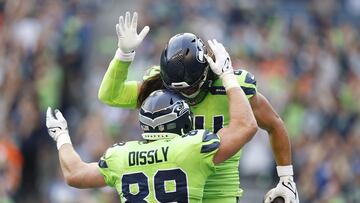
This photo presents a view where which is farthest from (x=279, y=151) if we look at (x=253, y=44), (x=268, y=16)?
(x=268, y=16)

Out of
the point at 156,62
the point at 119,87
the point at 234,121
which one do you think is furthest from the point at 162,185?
the point at 156,62

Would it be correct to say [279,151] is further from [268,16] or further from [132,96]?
[268,16]

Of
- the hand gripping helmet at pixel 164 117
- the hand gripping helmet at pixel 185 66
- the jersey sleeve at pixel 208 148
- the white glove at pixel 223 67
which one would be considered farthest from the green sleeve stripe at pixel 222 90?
the jersey sleeve at pixel 208 148

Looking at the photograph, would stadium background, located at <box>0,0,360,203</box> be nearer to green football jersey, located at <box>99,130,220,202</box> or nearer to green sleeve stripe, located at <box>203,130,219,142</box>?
green football jersey, located at <box>99,130,220,202</box>

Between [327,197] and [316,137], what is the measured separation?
4.12ft

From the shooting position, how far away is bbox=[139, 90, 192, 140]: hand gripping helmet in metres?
7.82

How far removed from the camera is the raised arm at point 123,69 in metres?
8.80

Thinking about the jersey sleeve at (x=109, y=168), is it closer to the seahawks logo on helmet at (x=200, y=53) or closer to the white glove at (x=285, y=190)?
the seahawks logo on helmet at (x=200, y=53)

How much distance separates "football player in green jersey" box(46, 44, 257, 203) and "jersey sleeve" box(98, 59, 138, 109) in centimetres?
83

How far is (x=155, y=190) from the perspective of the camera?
7805mm

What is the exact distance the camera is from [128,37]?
347 inches

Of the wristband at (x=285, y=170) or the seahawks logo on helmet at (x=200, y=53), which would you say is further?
the wristband at (x=285, y=170)

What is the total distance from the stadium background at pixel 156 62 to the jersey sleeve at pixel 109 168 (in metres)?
5.85

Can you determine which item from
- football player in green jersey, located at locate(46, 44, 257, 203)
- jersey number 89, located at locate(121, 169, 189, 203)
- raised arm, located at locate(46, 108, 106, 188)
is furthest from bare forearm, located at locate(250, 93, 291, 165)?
raised arm, located at locate(46, 108, 106, 188)
